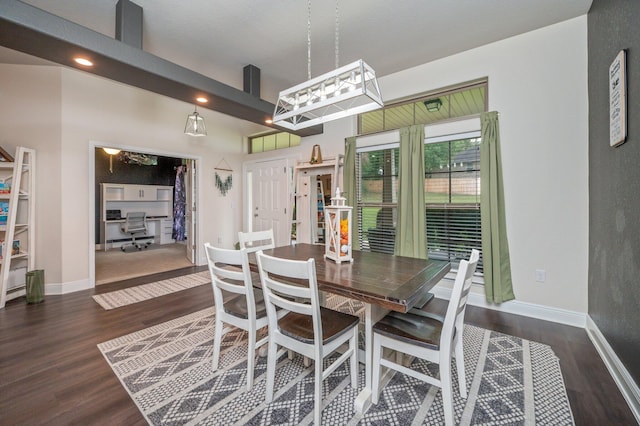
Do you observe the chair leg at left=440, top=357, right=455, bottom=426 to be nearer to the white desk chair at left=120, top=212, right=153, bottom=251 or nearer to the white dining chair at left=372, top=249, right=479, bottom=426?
the white dining chair at left=372, top=249, right=479, bottom=426

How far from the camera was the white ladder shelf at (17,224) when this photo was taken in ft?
10.3

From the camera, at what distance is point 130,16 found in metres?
2.33

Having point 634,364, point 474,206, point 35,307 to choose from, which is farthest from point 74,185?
point 634,364

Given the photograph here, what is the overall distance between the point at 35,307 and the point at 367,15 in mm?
4629

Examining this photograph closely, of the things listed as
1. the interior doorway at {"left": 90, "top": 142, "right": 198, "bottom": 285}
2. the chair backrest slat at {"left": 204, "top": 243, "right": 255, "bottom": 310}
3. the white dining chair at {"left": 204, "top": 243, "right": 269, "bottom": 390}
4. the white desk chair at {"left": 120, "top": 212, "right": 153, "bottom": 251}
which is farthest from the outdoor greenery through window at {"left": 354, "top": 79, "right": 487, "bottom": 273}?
the white desk chair at {"left": 120, "top": 212, "right": 153, "bottom": 251}

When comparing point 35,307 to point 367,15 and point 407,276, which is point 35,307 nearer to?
point 407,276

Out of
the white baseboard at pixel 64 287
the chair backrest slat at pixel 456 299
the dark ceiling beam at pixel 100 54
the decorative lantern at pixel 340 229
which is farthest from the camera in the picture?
the white baseboard at pixel 64 287

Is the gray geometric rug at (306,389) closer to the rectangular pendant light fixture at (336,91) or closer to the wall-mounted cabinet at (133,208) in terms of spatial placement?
the rectangular pendant light fixture at (336,91)

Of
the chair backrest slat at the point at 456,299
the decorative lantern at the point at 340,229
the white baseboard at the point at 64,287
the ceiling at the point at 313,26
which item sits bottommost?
the white baseboard at the point at 64,287

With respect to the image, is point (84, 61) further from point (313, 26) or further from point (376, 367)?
point (376, 367)

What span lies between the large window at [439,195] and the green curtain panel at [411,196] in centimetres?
14

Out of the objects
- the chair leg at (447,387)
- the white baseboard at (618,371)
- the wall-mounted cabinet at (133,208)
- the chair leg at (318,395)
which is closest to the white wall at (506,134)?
the white baseboard at (618,371)

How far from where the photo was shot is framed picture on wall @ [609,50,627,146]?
1.79 m

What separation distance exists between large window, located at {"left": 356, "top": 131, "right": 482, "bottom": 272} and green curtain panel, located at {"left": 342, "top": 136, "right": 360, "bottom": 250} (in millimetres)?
119
